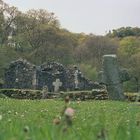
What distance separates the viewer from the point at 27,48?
261 ft

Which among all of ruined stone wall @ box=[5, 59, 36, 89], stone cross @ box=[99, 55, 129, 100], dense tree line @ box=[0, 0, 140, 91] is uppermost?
dense tree line @ box=[0, 0, 140, 91]

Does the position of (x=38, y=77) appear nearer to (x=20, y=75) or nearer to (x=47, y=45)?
(x=20, y=75)

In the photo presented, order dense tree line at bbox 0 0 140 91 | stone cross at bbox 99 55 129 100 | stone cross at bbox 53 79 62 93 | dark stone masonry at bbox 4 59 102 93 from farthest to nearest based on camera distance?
dense tree line at bbox 0 0 140 91, dark stone masonry at bbox 4 59 102 93, stone cross at bbox 53 79 62 93, stone cross at bbox 99 55 129 100

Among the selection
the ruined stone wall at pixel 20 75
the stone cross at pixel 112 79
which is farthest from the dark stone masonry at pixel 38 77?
the stone cross at pixel 112 79

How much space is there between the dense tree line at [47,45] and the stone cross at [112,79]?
43.2 m

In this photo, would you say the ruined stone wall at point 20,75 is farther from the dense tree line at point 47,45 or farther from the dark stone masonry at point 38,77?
the dense tree line at point 47,45

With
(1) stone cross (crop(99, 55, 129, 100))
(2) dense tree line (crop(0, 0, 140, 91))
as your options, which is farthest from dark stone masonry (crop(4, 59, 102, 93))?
(2) dense tree line (crop(0, 0, 140, 91))

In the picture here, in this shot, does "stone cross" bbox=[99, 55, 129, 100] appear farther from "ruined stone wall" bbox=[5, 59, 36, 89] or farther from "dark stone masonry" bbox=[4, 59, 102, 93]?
"ruined stone wall" bbox=[5, 59, 36, 89]

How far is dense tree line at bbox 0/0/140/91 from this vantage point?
252ft

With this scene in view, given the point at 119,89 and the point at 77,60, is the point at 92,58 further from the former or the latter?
the point at 119,89

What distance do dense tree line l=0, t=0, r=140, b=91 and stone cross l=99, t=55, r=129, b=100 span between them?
43.2m

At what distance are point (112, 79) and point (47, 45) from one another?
5088 centimetres

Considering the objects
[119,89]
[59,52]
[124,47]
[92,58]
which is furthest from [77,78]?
[124,47]

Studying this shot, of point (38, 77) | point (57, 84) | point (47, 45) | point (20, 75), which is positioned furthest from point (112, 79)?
point (47, 45)
